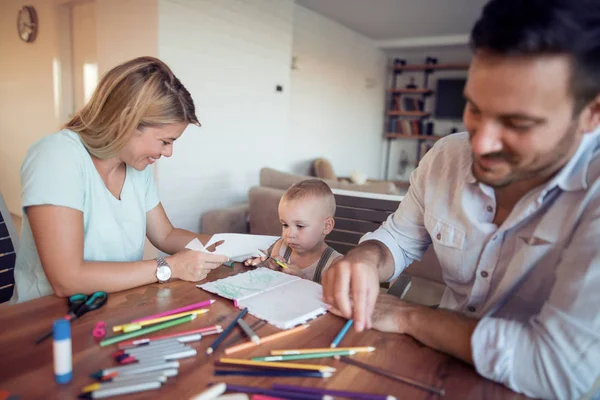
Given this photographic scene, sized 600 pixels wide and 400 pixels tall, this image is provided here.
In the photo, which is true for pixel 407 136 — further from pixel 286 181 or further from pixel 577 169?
pixel 577 169

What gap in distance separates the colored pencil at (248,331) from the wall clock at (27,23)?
513 cm

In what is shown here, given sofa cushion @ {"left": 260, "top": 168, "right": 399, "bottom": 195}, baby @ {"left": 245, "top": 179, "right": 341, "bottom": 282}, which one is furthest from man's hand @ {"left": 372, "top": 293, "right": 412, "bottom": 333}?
sofa cushion @ {"left": 260, "top": 168, "right": 399, "bottom": 195}

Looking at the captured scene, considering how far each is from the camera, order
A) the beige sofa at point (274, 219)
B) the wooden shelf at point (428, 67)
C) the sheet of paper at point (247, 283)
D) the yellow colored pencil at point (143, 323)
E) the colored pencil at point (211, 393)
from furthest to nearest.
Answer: the wooden shelf at point (428, 67)
the beige sofa at point (274, 219)
the sheet of paper at point (247, 283)
the yellow colored pencil at point (143, 323)
the colored pencil at point (211, 393)

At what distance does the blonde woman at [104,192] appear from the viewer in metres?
1.12

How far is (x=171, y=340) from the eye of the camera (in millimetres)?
803

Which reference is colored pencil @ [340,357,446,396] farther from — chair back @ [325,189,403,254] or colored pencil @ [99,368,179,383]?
chair back @ [325,189,403,254]

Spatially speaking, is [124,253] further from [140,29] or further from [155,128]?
[140,29]

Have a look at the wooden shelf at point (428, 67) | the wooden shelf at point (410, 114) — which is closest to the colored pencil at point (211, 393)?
the wooden shelf at point (410, 114)

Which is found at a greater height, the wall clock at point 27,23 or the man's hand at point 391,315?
the wall clock at point 27,23

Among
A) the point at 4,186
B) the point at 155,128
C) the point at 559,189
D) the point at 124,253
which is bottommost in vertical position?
the point at 4,186

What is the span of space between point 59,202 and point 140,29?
2.51 m

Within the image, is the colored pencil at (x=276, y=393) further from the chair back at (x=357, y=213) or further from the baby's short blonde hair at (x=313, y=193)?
the chair back at (x=357, y=213)

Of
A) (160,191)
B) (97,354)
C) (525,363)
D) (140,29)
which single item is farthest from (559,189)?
(140,29)

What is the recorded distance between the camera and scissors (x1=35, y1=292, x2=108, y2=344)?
91 centimetres
